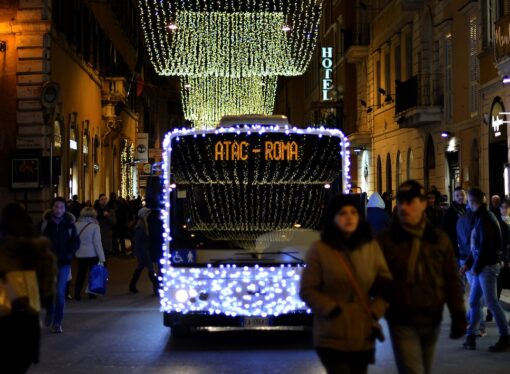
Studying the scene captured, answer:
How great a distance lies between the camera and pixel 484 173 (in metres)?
26.3

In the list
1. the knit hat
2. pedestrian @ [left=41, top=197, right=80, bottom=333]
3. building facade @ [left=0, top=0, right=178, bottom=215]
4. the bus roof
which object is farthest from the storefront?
the knit hat

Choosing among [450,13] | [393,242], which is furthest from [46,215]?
[450,13]

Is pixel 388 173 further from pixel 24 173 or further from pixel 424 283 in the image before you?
pixel 424 283

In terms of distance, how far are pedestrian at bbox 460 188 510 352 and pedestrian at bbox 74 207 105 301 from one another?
718 cm

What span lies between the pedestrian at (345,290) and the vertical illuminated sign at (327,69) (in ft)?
152

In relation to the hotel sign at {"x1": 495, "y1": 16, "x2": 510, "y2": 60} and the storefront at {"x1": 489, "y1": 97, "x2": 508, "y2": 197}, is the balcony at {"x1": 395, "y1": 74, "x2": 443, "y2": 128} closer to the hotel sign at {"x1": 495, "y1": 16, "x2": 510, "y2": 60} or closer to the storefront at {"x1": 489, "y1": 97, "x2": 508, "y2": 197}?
the storefront at {"x1": 489, "y1": 97, "x2": 508, "y2": 197}

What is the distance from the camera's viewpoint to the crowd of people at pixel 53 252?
673cm

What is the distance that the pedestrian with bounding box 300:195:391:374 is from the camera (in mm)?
6023

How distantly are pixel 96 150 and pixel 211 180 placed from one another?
30330mm

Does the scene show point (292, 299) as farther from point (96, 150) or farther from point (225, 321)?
point (96, 150)

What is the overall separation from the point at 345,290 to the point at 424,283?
2.35ft

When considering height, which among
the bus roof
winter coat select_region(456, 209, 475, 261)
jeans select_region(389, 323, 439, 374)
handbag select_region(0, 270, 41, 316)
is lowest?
jeans select_region(389, 323, 439, 374)

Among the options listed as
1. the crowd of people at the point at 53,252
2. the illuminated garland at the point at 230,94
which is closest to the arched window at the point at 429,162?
the crowd of people at the point at 53,252

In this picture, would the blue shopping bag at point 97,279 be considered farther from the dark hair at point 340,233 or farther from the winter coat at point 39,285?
the dark hair at point 340,233
